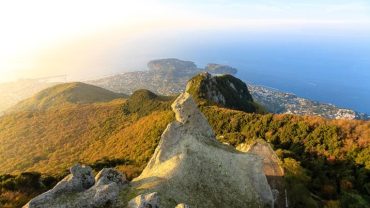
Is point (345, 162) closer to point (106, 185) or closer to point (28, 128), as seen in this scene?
point (106, 185)

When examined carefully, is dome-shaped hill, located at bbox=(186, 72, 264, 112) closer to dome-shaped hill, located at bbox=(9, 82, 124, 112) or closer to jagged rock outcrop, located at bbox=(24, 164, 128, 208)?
jagged rock outcrop, located at bbox=(24, 164, 128, 208)

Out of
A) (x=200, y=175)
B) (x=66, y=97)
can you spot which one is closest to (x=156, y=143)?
(x=200, y=175)

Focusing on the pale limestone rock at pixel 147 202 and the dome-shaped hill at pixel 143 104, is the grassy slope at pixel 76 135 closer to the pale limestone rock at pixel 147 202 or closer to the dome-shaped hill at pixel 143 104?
the dome-shaped hill at pixel 143 104

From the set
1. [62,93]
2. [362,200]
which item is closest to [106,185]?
[362,200]

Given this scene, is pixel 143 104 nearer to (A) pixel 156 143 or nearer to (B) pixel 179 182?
(A) pixel 156 143

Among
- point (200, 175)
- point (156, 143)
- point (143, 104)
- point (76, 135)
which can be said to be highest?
point (200, 175)

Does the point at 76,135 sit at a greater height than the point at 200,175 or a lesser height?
lesser

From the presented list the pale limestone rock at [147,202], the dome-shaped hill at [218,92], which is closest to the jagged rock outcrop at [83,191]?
the pale limestone rock at [147,202]
